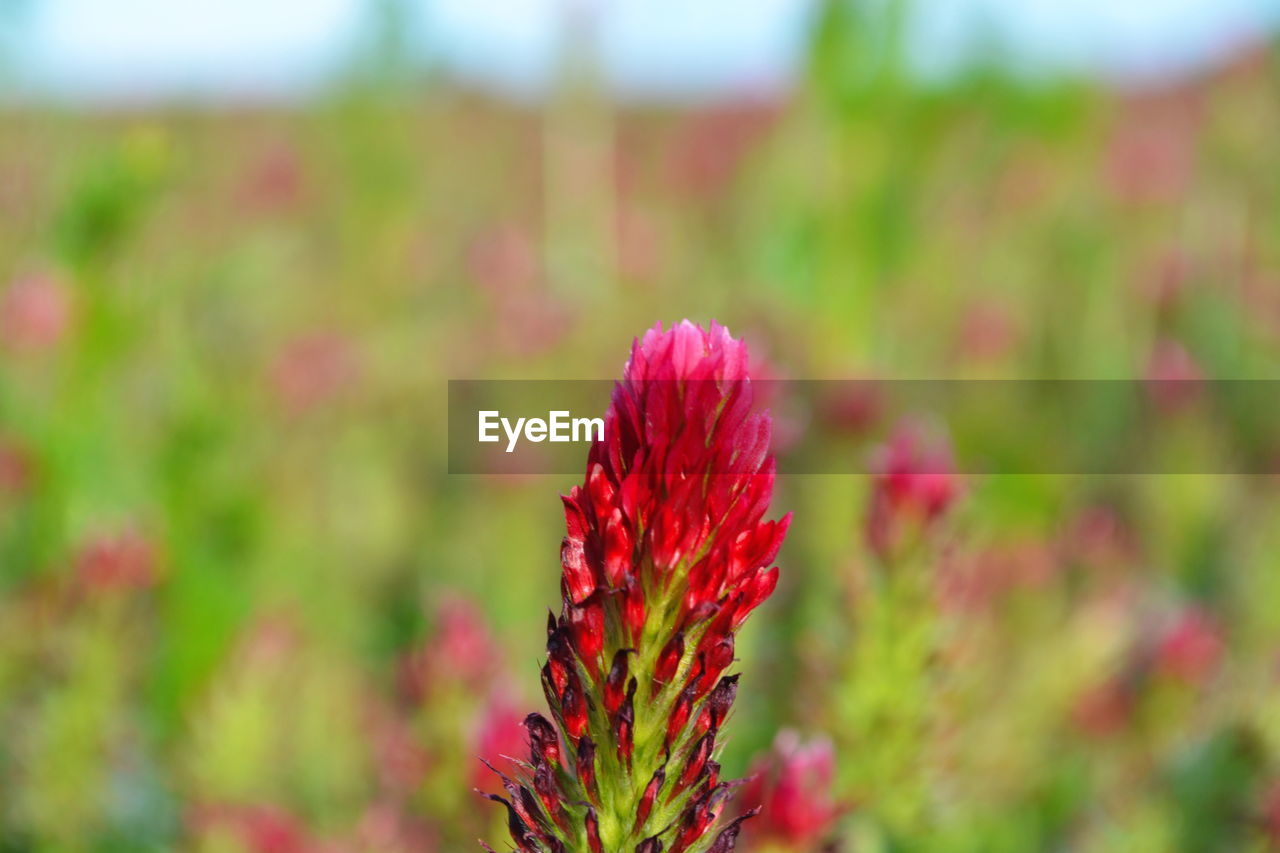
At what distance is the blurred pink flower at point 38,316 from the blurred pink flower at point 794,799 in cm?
217

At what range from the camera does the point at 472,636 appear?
181 cm

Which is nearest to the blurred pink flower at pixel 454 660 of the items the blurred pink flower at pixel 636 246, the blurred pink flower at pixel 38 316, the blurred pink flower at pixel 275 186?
the blurred pink flower at pixel 38 316

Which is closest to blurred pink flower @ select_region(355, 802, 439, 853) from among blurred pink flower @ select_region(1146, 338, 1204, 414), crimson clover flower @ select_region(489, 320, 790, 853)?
crimson clover flower @ select_region(489, 320, 790, 853)

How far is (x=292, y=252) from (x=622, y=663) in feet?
25.8

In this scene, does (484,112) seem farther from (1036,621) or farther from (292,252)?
(1036,621)

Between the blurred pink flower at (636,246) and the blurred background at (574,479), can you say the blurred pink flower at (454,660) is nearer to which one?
the blurred background at (574,479)

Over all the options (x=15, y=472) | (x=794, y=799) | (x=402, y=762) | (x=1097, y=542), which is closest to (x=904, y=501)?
(x=794, y=799)

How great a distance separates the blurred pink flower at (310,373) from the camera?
14.2 ft

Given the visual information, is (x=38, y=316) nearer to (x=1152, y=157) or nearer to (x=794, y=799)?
(x=794, y=799)

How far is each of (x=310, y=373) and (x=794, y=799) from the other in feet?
11.8

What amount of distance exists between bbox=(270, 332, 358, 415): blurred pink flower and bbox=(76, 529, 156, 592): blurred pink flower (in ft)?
7.11

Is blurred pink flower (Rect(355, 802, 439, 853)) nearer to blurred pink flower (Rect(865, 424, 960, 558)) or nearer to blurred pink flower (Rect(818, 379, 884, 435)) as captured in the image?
blurred pink flower (Rect(865, 424, 960, 558))

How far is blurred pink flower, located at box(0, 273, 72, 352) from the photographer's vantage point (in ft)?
9.27

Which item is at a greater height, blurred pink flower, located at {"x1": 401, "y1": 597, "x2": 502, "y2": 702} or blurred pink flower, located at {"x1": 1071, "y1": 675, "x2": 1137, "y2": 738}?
blurred pink flower, located at {"x1": 401, "y1": 597, "x2": 502, "y2": 702}
